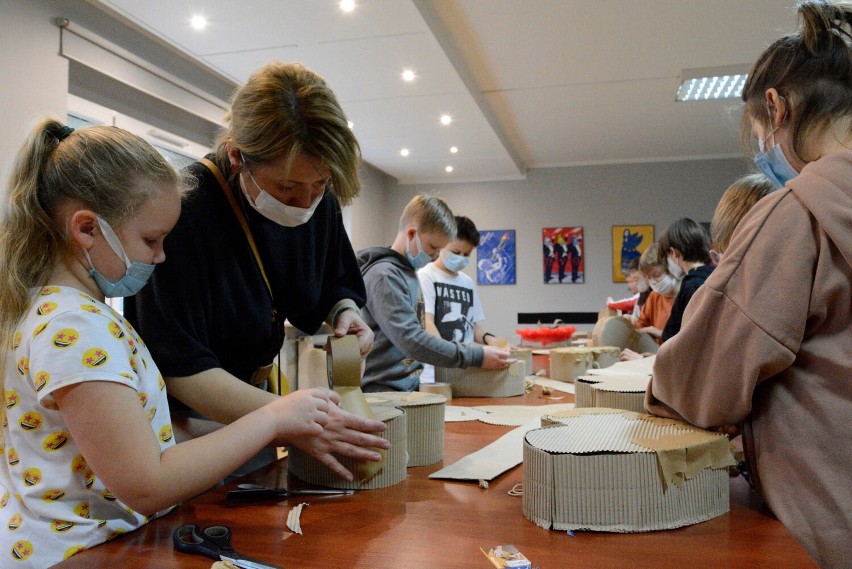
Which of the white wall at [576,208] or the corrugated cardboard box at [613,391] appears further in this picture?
the white wall at [576,208]

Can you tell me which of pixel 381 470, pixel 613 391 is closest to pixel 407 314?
pixel 613 391

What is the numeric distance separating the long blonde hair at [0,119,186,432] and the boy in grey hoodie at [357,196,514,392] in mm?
1252

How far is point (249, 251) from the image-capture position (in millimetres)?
1186

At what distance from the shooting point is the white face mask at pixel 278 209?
118 cm

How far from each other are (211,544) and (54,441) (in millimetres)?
254

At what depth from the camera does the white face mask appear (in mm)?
1183

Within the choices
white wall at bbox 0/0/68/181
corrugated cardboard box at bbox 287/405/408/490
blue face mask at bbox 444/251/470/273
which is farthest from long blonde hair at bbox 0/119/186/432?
white wall at bbox 0/0/68/181

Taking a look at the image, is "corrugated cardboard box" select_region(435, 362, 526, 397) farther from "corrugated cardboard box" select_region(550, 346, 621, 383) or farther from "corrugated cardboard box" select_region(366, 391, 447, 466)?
"corrugated cardboard box" select_region(366, 391, 447, 466)

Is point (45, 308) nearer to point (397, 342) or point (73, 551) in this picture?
point (73, 551)

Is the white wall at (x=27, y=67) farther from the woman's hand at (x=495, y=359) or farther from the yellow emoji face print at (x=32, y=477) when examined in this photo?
the yellow emoji face print at (x=32, y=477)

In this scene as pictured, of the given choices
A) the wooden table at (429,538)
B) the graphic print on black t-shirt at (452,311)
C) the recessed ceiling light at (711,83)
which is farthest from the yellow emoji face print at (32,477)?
the recessed ceiling light at (711,83)

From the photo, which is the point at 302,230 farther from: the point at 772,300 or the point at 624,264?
the point at 624,264

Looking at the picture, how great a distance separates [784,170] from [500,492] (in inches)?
28.2

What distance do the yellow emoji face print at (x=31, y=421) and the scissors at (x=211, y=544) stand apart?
0.23m
